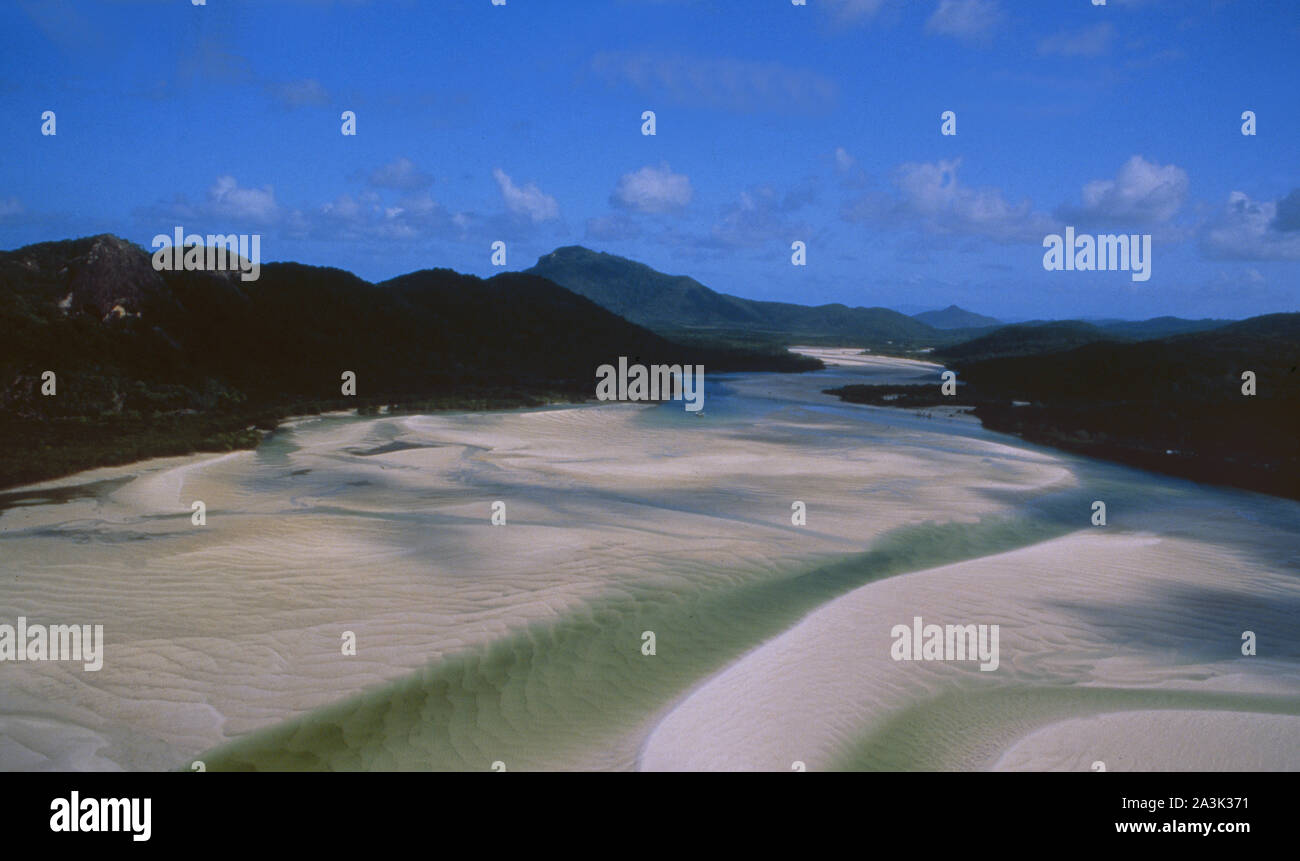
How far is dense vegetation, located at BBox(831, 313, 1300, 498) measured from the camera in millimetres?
21875

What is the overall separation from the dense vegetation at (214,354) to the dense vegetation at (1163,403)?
1951cm

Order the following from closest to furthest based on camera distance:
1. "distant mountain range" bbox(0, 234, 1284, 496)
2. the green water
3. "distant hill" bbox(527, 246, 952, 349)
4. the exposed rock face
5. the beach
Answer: the green water < the beach < "distant mountain range" bbox(0, 234, 1284, 496) < the exposed rock face < "distant hill" bbox(527, 246, 952, 349)

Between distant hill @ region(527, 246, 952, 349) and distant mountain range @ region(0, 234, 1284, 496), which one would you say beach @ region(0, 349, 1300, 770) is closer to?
distant mountain range @ region(0, 234, 1284, 496)

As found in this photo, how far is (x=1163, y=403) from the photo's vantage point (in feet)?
91.4

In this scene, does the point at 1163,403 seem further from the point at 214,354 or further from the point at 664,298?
the point at 664,298

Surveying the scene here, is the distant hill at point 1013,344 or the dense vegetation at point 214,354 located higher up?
the distant hill at point 1013,344

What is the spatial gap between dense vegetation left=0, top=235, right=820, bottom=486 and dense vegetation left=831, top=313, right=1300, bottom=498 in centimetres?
1951

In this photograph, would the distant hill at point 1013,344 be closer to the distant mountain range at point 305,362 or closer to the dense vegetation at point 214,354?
the distant mountain range at point 305,362

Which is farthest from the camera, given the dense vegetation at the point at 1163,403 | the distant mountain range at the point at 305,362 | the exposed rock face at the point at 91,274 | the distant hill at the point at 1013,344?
the distant hill at the point at 1013,344

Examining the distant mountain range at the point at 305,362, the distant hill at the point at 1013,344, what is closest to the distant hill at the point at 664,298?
the distant hill at the point at 1013,344

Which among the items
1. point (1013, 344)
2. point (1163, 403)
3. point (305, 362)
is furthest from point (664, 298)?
point (1163, 403)

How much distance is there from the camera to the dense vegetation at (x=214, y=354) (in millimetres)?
20516

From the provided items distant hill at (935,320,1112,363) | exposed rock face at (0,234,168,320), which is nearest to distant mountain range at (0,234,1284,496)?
exposed rock face at (0,234,168,320)

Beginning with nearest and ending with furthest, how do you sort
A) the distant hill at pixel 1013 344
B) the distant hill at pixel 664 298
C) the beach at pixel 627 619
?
the beach at pixel 627 619, the distant hill at pixel 1013 344, the distant hill at pixel 664 298
